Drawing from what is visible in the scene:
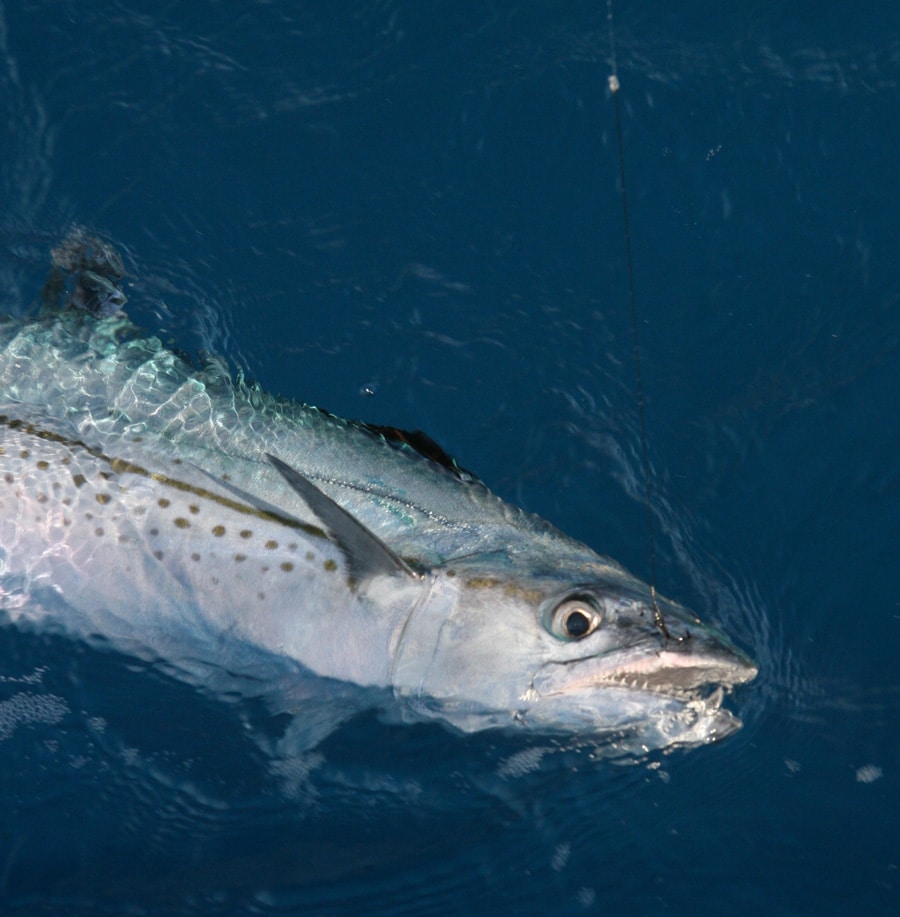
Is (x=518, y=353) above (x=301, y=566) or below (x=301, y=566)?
above

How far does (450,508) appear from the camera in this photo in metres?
4.11

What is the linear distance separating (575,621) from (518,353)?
Result: 2.10 metres

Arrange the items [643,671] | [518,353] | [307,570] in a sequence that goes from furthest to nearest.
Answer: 1. [518,353]
2. [307,570]
3. [643,671]

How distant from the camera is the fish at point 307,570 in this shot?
3.74 m

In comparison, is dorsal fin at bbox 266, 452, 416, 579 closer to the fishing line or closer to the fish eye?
the fish eye

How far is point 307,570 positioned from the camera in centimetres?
394

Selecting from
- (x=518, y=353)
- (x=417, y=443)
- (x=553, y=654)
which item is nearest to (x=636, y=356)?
(x=518, y=353)

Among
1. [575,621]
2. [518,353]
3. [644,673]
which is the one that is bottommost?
[644,673]

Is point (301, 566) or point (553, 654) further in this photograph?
point (301, 566)

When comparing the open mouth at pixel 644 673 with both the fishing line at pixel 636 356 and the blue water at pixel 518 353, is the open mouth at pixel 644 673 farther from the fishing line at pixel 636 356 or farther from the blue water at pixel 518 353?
the blue water at pixel 518 353

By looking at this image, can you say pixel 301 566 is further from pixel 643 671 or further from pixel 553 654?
pixel 643 671

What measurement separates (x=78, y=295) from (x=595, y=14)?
3.68m

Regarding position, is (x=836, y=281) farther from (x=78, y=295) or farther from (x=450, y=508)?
(x=78, y=295)

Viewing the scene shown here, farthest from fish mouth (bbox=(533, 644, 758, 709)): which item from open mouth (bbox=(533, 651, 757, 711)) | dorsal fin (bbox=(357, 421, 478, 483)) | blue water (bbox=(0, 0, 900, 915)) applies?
dorsal fin (bbox=(357, 421, 478, 483))
